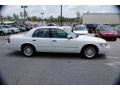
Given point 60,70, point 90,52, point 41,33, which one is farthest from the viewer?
point 41,33

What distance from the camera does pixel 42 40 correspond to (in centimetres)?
817

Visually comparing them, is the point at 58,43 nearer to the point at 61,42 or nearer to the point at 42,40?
the point at 61,42

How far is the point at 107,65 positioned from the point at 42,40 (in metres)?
3.03

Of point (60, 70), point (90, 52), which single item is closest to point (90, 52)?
point (90, 52)

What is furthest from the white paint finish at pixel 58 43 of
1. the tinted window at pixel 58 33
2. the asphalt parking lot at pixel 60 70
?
the asphalt parking lot at pixel 60 70

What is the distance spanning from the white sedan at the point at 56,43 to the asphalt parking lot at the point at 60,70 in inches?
13.7

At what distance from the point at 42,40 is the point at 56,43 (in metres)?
0.65

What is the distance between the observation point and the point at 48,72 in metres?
5.89

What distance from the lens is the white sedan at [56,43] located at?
313 inches

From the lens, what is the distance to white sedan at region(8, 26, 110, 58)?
794 centimetres

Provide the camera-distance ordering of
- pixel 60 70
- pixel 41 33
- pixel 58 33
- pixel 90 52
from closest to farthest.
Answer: pixel 60 70
pixel 90 52
pixel 58 33
pixel 41 33

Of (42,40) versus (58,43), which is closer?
(58,43)

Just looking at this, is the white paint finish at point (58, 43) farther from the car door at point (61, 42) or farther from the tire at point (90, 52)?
the tire at point (90, 52)

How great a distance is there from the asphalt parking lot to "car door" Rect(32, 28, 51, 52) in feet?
1.42
